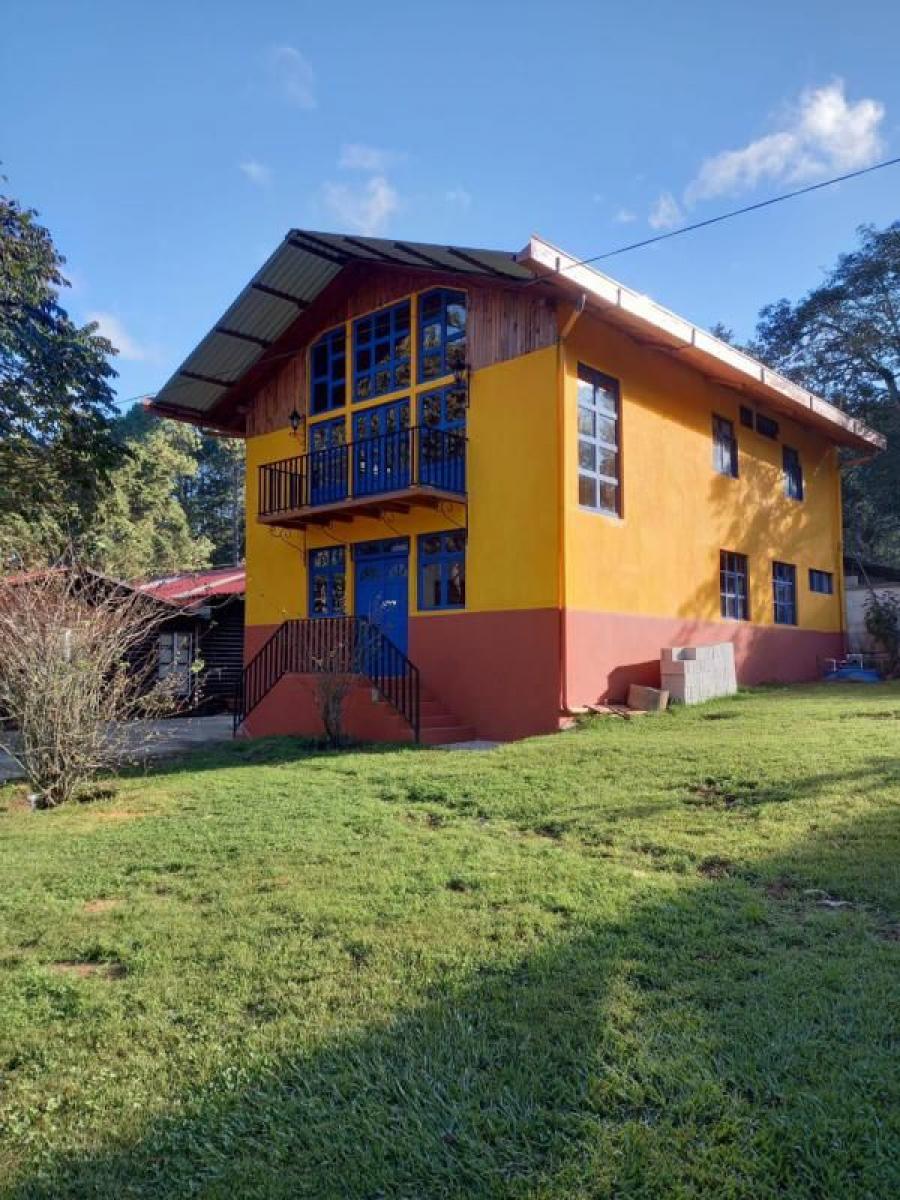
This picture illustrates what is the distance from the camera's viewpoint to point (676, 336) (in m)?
12.5

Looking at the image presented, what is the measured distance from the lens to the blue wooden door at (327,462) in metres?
14.2

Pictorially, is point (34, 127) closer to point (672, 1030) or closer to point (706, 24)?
point (706, 24)

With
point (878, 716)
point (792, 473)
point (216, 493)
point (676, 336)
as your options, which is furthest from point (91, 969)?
point (216, 493)

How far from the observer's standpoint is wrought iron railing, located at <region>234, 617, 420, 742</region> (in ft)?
38.2

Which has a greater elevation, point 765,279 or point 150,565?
point 765,279

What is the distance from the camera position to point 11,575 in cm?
876

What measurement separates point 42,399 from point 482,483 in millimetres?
7732

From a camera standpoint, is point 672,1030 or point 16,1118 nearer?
point 16,1118

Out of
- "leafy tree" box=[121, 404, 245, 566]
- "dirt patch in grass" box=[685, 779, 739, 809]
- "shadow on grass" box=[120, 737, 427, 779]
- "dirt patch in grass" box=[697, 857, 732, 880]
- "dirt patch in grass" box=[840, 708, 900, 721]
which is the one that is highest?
"leafy tree" box=[121, 404, 245, 566]

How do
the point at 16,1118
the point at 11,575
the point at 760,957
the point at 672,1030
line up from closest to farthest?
the point at 16,1118, the point at 672,1030, the point at 760,957, the point at 11,575

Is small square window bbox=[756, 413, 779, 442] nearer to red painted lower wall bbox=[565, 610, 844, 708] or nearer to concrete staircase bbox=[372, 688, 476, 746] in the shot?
red painted lower wall bbox=[565, 610, 844, 708]

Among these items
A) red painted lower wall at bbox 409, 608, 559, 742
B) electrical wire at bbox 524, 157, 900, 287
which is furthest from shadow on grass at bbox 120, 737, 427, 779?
electrical wire at bbox 524, 157, 900, 287

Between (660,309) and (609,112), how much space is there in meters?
2.84

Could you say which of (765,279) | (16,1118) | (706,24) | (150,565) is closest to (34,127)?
(706,24)
